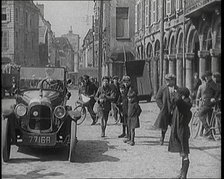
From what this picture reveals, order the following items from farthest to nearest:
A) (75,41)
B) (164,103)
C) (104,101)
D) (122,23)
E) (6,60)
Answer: (104,101) → (164,103) → (122,23) → (75,41) → (6,60)

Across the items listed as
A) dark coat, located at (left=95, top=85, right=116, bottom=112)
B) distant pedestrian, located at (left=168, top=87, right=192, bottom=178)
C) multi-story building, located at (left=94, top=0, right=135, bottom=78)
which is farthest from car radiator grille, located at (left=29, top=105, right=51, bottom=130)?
dark coat, located at (left=95, top=85, right=116, bottom=112)

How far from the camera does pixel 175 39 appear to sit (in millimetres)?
7902

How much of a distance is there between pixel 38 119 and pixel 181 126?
92.5 inches

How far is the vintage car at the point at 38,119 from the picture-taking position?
660 cm

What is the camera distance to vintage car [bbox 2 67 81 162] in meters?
6.60

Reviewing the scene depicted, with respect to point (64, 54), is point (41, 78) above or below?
below

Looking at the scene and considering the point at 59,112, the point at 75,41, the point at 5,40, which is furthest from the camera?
the point at 59,112

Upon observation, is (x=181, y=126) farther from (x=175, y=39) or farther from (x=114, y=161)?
(x=175, y=39)

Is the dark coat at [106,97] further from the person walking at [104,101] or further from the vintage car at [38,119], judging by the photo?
the vintage car at [38,119]

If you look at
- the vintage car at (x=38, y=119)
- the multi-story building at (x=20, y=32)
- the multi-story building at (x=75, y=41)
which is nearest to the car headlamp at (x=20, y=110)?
the vintage car at (x=38, y=119)

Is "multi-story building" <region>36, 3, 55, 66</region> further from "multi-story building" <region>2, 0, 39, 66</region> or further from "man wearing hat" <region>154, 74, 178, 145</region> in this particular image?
"man wearing hat" <region>154, 74, 178, 145</region>

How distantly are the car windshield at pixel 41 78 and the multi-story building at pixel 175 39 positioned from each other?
4.25ft

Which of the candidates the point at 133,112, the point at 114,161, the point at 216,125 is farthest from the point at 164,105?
the point at 114,161

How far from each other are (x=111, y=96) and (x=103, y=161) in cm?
311
